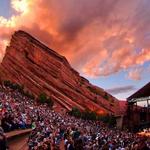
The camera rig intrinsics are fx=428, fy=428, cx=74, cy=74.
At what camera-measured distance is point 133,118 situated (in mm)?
50094

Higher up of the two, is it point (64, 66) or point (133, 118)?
point (64, 66)

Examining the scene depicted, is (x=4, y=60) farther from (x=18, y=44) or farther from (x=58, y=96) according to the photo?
(x=58, y=96)

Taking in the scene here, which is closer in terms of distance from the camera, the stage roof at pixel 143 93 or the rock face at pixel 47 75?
the stage roof at pixel 143 93

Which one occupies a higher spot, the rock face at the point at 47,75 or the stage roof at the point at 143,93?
the rock face at the point at 47,75

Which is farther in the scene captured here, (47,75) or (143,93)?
(47,75)

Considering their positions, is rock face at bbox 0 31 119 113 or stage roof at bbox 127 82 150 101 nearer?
stage roof at bbox 127 82 150 101

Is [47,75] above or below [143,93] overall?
above

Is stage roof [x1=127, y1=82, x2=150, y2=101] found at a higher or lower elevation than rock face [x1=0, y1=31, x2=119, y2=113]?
lower

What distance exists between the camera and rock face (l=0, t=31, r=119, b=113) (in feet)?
423

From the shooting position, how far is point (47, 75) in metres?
137

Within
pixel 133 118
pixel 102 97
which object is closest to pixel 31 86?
pixel 102 97

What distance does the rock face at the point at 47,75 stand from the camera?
423ft

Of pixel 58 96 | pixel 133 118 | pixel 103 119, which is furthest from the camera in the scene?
pixel 58 96

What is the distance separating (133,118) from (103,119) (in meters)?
42.7
